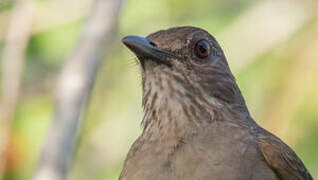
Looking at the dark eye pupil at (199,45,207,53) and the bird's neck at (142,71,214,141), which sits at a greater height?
the dark eye pupil at (199,45,207,53)

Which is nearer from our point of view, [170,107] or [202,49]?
[170,107]

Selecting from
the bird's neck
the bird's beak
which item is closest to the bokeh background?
the bird's neck

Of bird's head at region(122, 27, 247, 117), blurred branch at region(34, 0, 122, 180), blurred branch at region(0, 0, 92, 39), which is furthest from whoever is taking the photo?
blurred branch at region(0, 0, 92, 39)

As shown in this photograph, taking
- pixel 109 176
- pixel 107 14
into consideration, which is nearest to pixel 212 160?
pixel 107 14

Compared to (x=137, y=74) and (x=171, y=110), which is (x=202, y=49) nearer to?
(x=171, y=110)

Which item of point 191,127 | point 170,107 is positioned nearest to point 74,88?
point 170,107

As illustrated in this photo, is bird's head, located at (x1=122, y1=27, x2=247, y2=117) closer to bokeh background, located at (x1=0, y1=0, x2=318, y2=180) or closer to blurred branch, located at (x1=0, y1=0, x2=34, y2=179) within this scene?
blurred branch, located at (x1=0, y1=0, x2=34, y2=179)

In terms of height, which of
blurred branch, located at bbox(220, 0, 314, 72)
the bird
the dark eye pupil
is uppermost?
blurred branch, located at bbox(220, 0, 314, 72)
